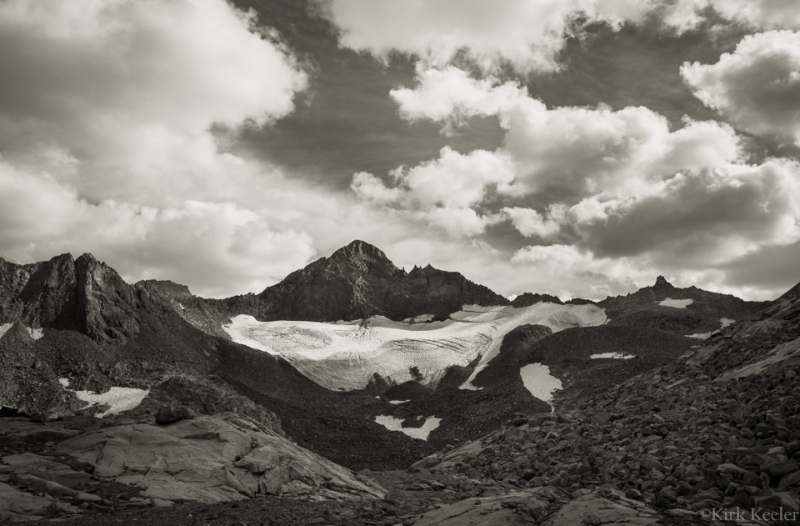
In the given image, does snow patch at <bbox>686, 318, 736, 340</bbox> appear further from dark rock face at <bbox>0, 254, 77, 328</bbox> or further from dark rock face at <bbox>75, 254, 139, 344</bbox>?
dark rock face at <bbox>0, 254, 77, 328</bbox>

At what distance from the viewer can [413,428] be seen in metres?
78.3

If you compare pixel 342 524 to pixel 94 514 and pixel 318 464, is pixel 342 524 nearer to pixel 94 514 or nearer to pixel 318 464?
pixel 94 514

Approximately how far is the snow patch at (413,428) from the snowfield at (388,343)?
3294cm

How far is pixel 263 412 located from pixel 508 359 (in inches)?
2562

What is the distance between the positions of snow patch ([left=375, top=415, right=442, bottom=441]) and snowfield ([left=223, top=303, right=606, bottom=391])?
108 feet

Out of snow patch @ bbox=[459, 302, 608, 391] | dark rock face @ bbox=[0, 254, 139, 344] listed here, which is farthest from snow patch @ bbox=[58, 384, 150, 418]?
snow patch @ bbox=[459, 302, 608, 391]

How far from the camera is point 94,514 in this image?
17344 millimetres

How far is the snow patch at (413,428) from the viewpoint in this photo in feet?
246

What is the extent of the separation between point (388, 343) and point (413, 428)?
71775mm

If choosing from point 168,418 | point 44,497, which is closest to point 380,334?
point 168,418

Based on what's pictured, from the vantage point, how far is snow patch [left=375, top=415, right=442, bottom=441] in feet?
246

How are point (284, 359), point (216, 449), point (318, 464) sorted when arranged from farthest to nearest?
point (284, 359) → point (318, 464) → point (216, 449)

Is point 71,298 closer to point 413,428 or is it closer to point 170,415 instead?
point 413,428

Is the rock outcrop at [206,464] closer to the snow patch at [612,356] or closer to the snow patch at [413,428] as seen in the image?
the snow patch at [413,428]
